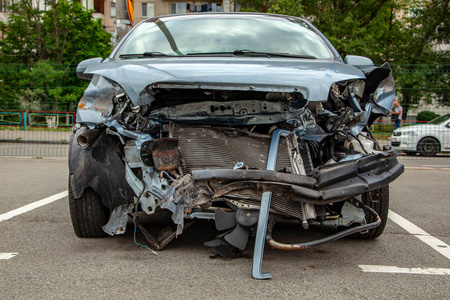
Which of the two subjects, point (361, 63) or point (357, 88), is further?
point (361, 63)

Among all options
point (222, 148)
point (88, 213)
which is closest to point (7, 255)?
point (88, 213)

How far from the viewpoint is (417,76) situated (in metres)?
14.6

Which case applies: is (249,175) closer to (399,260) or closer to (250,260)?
(250,260)

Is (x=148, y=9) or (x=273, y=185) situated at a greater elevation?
(x=148, y=9)

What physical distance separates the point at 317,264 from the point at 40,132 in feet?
51.3

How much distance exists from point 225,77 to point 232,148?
22.8 inches

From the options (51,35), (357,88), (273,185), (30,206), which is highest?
(51,35)

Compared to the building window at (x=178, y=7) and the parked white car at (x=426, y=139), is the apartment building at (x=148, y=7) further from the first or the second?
the parked white car at (x=426, y=139)

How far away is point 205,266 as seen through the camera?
3.41 m

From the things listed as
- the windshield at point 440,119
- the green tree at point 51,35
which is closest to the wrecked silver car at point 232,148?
the windshield at point 440,119

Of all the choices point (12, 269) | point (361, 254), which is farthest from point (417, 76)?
point (12, 269)

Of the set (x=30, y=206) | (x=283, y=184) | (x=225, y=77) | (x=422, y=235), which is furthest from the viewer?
(x=30, y=206)

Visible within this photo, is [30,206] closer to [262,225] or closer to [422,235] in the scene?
[262,225]

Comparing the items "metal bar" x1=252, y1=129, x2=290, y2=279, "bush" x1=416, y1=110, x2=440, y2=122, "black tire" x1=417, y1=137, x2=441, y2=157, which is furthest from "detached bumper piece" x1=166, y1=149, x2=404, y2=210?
"bush" x1=416, y1=110, x2=440, y2=122
